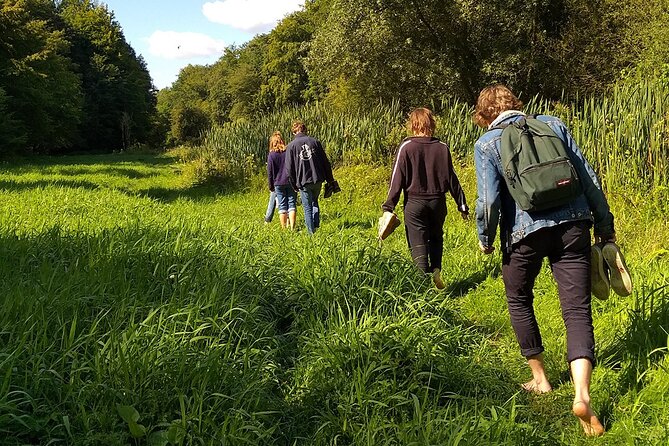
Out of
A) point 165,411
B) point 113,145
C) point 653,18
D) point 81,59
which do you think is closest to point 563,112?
point 165,411

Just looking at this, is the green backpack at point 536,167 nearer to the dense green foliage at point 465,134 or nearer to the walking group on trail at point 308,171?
the dense green foliage at point 465,134

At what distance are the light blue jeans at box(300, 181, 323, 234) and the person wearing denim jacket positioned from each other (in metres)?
4.63

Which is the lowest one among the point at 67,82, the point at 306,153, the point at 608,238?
the point at 608,238

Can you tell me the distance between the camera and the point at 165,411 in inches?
101

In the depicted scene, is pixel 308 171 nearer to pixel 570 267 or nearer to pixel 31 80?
pixel 570 267

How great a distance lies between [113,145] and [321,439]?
5533 centimetres

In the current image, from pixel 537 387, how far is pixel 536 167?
1.37 metres

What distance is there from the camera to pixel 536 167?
110 inches

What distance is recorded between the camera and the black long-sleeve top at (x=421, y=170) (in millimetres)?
4941

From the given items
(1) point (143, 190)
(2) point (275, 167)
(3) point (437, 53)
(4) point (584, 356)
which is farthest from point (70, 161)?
(4) point (584, 356)

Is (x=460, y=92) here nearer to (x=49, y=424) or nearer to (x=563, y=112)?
(x=563, y=112)

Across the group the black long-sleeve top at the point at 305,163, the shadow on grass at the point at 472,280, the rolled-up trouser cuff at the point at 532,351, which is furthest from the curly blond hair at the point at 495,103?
the black long-sleeve top at the point at 305,163

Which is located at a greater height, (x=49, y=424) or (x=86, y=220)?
(x=86, y=220)

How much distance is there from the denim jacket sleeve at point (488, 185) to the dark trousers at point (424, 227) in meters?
1.78
